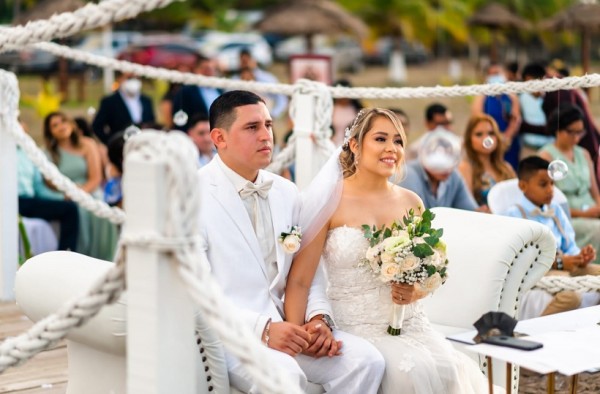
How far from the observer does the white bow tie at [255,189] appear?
4246 mm

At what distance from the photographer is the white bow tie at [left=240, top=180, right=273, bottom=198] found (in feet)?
13.9

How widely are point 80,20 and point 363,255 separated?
169 centimetres

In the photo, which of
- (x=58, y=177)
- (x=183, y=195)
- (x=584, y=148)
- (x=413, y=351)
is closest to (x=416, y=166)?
(x=584, y=148)

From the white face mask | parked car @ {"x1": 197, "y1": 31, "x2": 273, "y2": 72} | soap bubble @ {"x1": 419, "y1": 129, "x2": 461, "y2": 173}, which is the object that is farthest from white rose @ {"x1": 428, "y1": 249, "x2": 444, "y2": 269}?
parked car @ {"x1": 197, "y1": 31, "x2": 273, "y2": 72}

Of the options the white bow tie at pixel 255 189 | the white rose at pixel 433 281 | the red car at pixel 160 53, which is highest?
the red car at pixel 160 53

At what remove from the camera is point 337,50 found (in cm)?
3891

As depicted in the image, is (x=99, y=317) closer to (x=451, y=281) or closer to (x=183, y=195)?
(x=183, y=195)

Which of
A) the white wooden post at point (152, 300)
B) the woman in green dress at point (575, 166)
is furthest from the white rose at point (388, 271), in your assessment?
the woman in green dress at point (575, 166)

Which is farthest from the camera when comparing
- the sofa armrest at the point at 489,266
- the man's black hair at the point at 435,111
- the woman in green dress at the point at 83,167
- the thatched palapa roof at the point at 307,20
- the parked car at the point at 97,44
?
the parked car at the point at 97,44

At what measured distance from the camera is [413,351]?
4191mm

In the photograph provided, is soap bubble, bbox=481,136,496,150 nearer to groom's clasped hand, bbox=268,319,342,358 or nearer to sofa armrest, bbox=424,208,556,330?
sofa armrest, bbox=424,208,556,330

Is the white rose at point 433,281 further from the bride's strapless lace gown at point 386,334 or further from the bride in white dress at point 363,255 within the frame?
the bride's strapless lace gown at point 386,334

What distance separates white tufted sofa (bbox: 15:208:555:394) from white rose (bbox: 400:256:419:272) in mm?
760

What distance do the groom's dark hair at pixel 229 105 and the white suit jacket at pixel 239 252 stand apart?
167 mm
